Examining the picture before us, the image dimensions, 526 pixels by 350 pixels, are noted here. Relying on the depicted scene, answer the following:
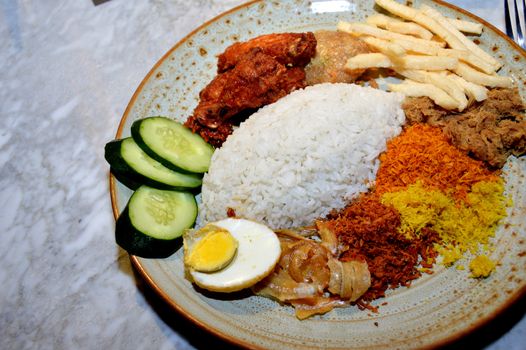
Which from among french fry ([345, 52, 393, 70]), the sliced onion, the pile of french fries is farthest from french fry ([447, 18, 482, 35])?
the sliced onion

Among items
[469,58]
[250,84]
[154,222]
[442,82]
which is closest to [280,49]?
[250,84]

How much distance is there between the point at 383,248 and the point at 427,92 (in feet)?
4.45

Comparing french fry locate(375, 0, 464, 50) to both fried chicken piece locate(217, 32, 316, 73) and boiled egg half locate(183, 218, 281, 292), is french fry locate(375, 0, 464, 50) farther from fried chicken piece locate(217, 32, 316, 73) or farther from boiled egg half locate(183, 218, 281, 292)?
boiled egg half locate(183, 218, 281, 292)

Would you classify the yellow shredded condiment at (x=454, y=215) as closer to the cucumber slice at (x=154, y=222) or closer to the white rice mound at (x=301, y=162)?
the white rice mound at (x=301, y=162)

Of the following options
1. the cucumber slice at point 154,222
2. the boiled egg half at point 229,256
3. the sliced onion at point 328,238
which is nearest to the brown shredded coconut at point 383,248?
the sliced onion at point 328,238

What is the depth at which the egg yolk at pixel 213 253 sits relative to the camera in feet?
9.62

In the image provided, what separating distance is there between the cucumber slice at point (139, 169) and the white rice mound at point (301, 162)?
23 cm

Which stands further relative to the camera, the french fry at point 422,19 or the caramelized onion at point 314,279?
the french fry at point 422,19

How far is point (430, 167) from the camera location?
131 inches

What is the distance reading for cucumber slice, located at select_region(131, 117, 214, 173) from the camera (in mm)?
3467

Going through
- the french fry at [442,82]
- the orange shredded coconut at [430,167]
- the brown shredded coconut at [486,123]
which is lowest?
the orange shredded coconut at [430,167]

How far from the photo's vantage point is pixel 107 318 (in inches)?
138

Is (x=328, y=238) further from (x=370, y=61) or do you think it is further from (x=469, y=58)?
(x=469, y=58)

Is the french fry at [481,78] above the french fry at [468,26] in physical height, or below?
below
